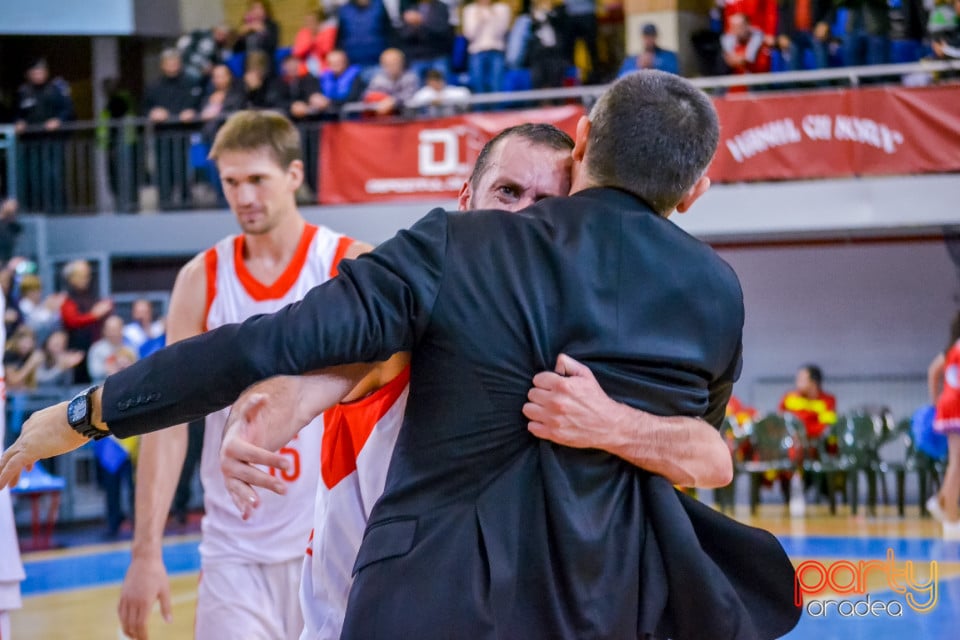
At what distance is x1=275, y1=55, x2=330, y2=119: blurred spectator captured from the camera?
17656mm

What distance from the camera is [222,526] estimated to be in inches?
183

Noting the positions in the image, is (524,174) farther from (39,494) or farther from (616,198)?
(39,494)

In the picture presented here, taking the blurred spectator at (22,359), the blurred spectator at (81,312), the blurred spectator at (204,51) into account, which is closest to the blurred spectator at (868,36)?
the blurred spectator at (204,51)

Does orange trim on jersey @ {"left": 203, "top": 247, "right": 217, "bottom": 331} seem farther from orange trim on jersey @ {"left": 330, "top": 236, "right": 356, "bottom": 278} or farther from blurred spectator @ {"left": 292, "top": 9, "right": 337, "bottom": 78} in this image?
blurred spectator @ {"left": 292, "top": 9, "right": 337, "bottom": 78}

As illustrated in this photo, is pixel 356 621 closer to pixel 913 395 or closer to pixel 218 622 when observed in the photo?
pixel 218 622

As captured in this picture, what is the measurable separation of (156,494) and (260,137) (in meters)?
1.32

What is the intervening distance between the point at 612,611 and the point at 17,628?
7708 mm

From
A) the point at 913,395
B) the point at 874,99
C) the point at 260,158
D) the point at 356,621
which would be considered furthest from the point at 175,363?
the point at 913,395

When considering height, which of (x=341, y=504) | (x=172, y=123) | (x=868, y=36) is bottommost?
(x=341, y=504)

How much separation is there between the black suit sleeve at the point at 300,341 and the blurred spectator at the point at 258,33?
17.3m

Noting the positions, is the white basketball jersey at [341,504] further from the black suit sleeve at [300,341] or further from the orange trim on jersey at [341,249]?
the orange trim on jersey at [341,249]

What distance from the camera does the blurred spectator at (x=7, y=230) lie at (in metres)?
16.9

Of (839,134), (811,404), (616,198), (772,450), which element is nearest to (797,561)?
(772,450)

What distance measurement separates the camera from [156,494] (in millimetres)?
4559
